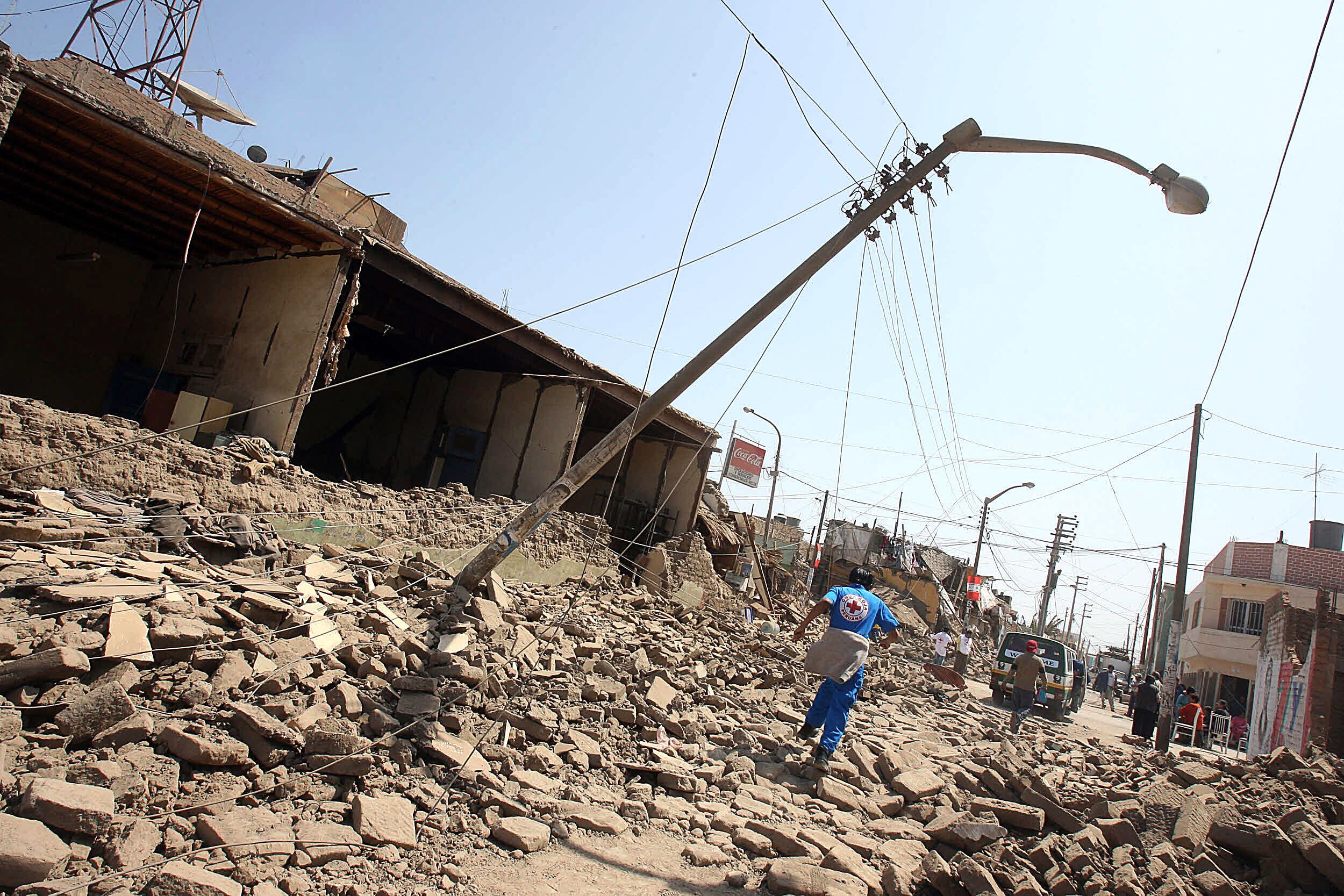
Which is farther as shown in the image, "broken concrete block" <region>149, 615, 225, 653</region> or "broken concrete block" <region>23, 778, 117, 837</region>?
"broken concrete block" <region>149, 615, 225, 653</region>

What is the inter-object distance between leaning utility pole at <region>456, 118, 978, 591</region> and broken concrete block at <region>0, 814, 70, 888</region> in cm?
359

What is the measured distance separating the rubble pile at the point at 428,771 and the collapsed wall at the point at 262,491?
746mm

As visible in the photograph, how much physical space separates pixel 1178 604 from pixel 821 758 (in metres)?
13.2

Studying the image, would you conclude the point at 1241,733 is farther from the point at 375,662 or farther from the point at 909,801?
the point at 375,662

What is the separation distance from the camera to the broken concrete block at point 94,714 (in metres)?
3.79

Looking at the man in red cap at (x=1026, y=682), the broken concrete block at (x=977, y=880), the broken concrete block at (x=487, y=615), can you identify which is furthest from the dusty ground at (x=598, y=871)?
the man in red cap at (x=1026, y=682)

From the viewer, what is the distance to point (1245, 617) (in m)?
33.2

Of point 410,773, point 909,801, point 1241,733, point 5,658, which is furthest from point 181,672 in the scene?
point 1241,733

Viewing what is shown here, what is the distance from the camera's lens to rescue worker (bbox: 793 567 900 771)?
6.28 metres

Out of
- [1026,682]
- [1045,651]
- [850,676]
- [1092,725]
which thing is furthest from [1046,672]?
[850,676]

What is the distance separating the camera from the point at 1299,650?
16.6m

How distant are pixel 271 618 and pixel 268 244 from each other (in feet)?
24.9

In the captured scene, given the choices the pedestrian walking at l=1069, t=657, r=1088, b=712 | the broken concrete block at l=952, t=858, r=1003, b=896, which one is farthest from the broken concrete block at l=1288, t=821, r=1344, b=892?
the pedestrian walking at l=1069, t=657, r=1088, b=712

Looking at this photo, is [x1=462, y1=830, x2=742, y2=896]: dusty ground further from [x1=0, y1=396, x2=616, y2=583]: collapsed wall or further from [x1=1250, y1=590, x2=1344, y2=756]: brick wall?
[x1=1250, y1=590, x2=1344, y2=756]: brick wall
